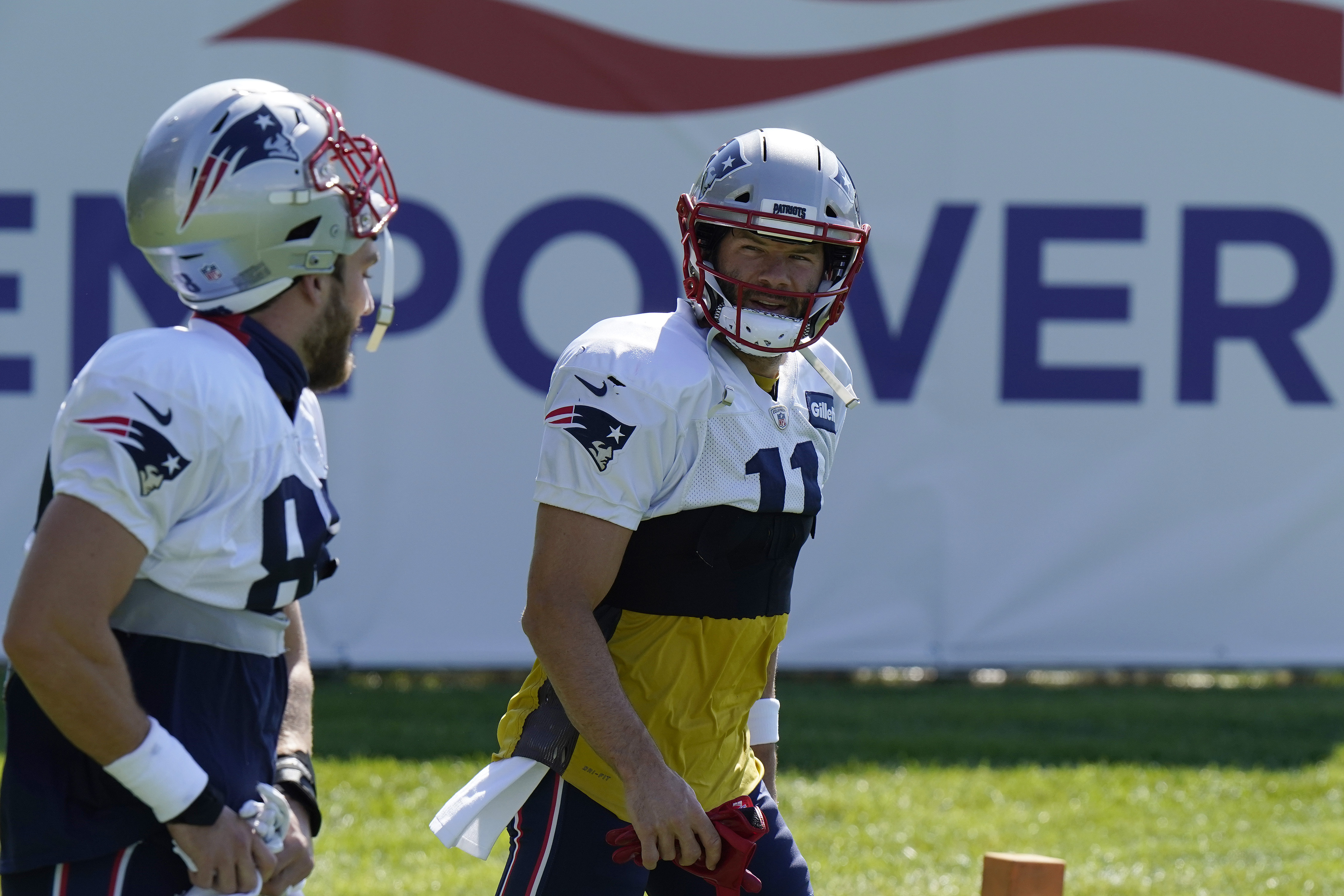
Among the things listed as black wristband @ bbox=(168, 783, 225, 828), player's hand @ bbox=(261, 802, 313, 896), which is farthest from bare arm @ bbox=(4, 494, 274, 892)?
player's hand @ bbox=(261, 802, 313, 896)

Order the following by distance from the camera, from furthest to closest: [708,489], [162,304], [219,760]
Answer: [162,304]
[708,489]
[219,760]

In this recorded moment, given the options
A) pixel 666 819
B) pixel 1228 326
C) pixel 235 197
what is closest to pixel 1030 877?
pixel 666 819

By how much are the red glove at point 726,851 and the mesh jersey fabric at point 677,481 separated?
12 cm

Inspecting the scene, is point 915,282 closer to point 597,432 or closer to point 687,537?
point 687,537

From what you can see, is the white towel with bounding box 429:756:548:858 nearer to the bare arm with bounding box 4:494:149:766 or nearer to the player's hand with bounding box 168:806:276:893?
the player's hand with bounding box 168:806:276:893

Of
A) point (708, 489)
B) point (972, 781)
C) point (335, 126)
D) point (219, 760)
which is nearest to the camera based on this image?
point (219, 760)

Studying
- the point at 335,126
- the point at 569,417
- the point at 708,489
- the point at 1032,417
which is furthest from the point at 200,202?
the point at 1032,417

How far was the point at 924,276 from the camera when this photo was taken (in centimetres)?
746

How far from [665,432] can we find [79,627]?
102 cm

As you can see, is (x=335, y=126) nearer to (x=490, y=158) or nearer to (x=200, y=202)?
(x=200, y=202)

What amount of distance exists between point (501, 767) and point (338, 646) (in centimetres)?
484

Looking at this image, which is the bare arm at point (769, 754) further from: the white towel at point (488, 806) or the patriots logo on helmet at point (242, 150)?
the patriots logo on helmet at point (242, 150)

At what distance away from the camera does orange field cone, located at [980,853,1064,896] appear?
9.12 ft

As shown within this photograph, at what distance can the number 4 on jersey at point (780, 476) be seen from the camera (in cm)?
268
